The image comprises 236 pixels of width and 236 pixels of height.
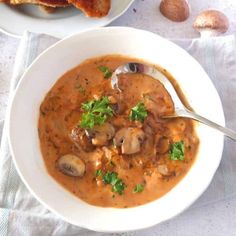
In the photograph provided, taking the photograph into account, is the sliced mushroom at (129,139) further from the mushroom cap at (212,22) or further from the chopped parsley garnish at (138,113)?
the mushroom cap at (212,22)

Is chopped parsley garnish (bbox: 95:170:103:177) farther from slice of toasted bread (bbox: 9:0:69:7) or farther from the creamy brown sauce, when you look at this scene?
slice of toasted bread (bbox: 9:0:69:7)

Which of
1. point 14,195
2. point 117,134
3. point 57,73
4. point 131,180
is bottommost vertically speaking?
point 14,195

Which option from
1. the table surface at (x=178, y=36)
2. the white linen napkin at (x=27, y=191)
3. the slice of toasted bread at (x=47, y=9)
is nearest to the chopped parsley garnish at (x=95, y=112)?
the white linen napkin at (x=27, y=191)

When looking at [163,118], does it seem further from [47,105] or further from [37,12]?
[37,12]

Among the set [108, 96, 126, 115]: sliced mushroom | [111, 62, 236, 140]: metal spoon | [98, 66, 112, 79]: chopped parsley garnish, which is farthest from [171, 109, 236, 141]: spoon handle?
[98, 66, 112, 79]: chopped parsley garnish

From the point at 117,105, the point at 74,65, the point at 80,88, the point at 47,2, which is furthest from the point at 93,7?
the point at 117,105

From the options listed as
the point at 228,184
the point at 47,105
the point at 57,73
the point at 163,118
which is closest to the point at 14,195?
the point at 47,105

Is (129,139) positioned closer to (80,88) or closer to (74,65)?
(80,88)
